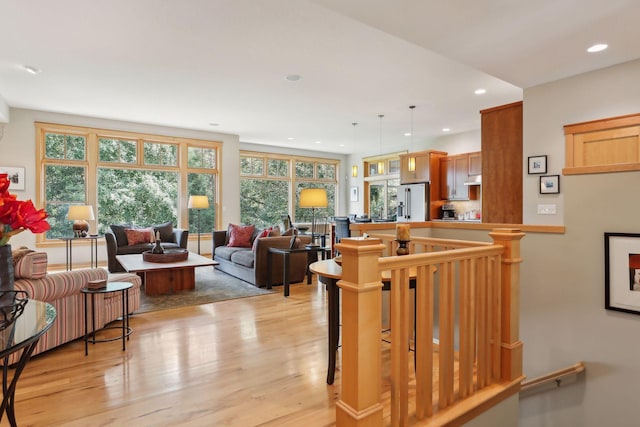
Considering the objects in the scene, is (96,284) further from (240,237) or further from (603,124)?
(603,124)

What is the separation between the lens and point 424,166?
8.48 metres

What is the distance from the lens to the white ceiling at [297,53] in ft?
9.89

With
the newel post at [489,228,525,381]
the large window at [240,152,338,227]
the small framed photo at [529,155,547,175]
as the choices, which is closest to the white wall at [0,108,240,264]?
the large window at [240,152,338,227]

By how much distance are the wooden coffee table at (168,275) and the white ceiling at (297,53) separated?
2481 millimetres

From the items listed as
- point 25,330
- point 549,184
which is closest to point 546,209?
point 549,184

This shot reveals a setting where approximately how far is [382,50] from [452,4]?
129 centimetres

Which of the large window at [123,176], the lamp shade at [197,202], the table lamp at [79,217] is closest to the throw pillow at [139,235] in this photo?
the table lamp at [79,217]

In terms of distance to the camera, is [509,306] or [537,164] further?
[537,164]

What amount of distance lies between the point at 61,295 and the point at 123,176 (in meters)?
5.41

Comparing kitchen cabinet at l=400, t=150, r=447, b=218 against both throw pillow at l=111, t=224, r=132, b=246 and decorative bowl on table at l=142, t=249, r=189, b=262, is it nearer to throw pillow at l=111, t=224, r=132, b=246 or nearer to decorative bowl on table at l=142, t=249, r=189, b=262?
decorative bowl on table at l=142, t=249, r=189, b=262

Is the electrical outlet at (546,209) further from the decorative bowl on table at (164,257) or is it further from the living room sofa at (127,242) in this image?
the living room sofa at (127,242)

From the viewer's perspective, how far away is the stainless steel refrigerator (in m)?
8.47

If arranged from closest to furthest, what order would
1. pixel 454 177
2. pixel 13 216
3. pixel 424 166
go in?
pixel 13 216 → pixel 454 177 → pixel 424 166

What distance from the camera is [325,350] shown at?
290cm
